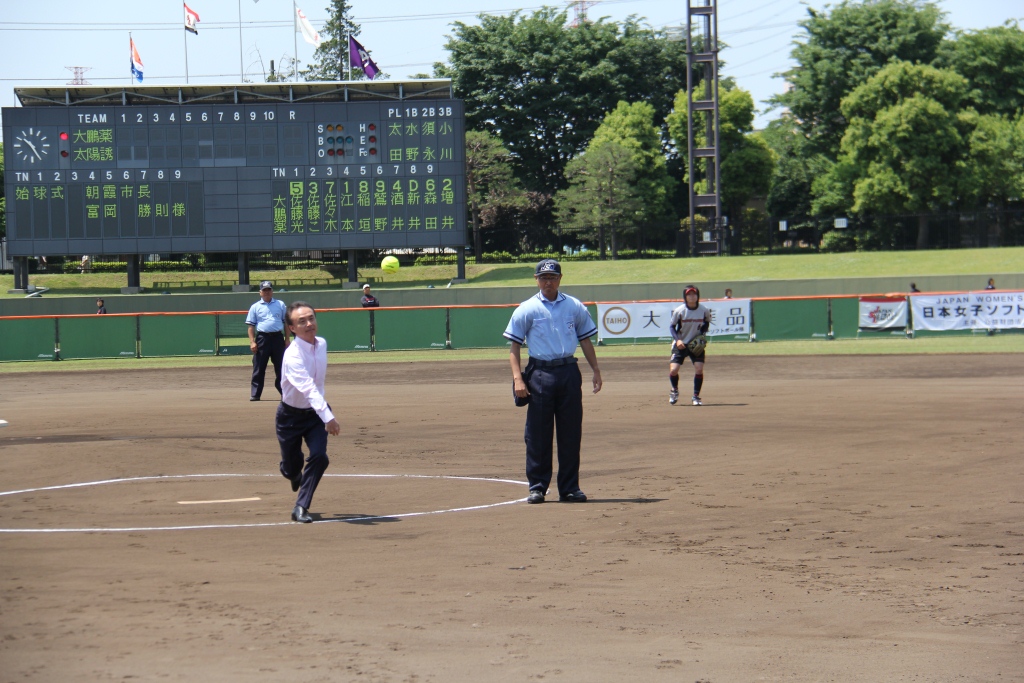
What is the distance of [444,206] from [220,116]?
8.51m

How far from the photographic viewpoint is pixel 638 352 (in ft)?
107

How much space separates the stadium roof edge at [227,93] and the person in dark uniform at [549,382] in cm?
3180

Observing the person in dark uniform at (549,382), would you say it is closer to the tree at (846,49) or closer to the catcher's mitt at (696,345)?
the catcher's mitt at (696,345)

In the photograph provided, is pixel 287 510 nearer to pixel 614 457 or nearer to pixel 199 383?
pixel 614 457

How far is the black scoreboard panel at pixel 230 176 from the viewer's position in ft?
130

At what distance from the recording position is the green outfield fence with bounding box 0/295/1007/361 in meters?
34.0

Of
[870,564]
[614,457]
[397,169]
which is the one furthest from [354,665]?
[397,169]

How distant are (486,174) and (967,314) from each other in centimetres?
3561

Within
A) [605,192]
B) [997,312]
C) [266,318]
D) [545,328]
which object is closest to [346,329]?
[266,318]

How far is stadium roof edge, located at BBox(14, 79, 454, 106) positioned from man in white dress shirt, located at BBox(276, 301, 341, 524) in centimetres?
3239

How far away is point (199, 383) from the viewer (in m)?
25.8

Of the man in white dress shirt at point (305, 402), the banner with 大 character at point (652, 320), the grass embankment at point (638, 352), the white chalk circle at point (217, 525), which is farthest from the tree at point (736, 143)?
the man in white dress shirt at point (305, 402)

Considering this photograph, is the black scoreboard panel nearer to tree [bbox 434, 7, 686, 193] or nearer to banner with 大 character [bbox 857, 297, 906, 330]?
banner with 大 character [bbox 857, 297, 906, 330]

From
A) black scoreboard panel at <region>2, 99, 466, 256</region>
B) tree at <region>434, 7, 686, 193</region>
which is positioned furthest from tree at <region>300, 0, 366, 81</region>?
black scoreboard panel at <region>2, 99, 466, 256</region>
